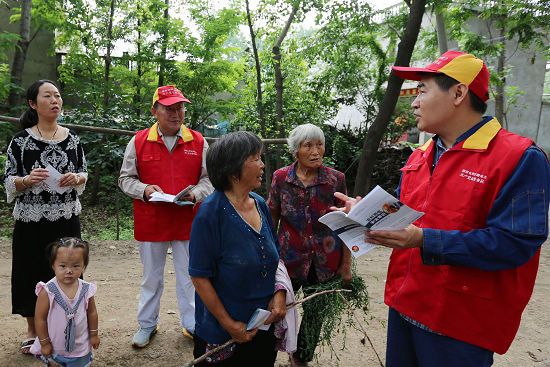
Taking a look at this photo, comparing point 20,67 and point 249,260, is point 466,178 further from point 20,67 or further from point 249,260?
point 20,67

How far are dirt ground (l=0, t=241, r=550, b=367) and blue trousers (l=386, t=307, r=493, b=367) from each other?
17.4 inches

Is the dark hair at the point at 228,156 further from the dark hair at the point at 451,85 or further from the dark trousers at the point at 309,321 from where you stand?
the dark trousers at the point at 309,321

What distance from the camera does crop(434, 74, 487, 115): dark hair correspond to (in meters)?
1.69

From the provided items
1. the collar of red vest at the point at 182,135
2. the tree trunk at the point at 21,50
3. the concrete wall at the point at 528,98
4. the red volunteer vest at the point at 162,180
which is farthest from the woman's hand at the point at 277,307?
the concrete wall at the point at 528,98

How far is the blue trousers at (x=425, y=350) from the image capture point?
1617mm

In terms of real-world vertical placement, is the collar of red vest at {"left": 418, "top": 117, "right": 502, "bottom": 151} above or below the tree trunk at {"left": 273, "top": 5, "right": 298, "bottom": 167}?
below

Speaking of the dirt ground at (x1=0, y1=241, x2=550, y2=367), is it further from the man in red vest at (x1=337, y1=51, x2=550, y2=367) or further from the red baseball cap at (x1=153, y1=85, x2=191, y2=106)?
the red baseball cap at (x1=153, y1=85, x2=191, y2=106)

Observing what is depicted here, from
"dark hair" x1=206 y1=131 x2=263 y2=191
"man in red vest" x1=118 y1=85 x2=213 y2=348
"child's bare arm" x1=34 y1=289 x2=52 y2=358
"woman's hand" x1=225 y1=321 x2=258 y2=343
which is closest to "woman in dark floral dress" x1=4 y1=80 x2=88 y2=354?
"man in red vest" x1=118 y1=85 x2=213 y2=348

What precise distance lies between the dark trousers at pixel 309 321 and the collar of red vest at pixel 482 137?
149cm

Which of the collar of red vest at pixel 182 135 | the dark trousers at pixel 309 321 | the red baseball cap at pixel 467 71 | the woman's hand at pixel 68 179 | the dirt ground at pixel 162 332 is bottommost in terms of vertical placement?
the dirt ground at pixel 162 332

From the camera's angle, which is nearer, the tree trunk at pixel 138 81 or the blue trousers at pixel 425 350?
the blue trousers at pixel 425 350

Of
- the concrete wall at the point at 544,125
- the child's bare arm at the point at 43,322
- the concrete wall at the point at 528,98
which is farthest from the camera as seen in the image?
the concrete wall at the point at 544,125

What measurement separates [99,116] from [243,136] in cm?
688

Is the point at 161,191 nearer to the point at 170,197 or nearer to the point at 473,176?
the point at 170,197
